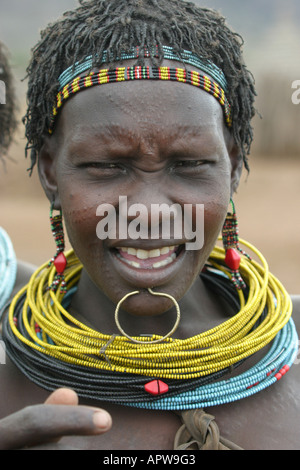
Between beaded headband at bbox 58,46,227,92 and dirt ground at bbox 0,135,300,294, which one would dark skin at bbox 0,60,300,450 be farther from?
dirt ground at bbox 0,135,300,294

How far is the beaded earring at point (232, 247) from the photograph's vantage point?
91.8 inches

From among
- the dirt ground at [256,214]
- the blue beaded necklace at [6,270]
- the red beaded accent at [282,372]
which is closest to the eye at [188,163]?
the red beaded accent at [282,372]

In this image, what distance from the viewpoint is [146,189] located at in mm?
1855

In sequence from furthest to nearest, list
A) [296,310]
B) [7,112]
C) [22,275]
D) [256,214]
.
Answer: [256,214] < [7,112] < [22,275] < [296,310]

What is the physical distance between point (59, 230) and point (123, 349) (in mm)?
644

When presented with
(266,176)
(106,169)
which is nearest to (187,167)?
(106,169)

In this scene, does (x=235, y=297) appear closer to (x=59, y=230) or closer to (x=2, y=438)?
(x=59, y=230)

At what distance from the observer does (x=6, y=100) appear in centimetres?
374

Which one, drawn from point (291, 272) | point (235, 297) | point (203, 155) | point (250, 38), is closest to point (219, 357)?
point (235, 297)

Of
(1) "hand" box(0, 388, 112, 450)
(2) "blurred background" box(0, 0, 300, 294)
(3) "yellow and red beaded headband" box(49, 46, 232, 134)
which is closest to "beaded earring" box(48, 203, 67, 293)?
(3) "yellow and red beaded headband" box(49, 46, 232, 134)

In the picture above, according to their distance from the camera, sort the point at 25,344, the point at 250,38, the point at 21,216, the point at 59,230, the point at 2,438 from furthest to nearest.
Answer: the point at 250,38, the point at 21,216, the point at 59,230, the point at 25,344, the point at 2,438

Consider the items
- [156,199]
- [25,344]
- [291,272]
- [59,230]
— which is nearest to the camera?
[156,199]

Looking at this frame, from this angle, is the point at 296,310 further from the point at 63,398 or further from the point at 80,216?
the point at 63,398

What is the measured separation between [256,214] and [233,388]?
8970 mm
